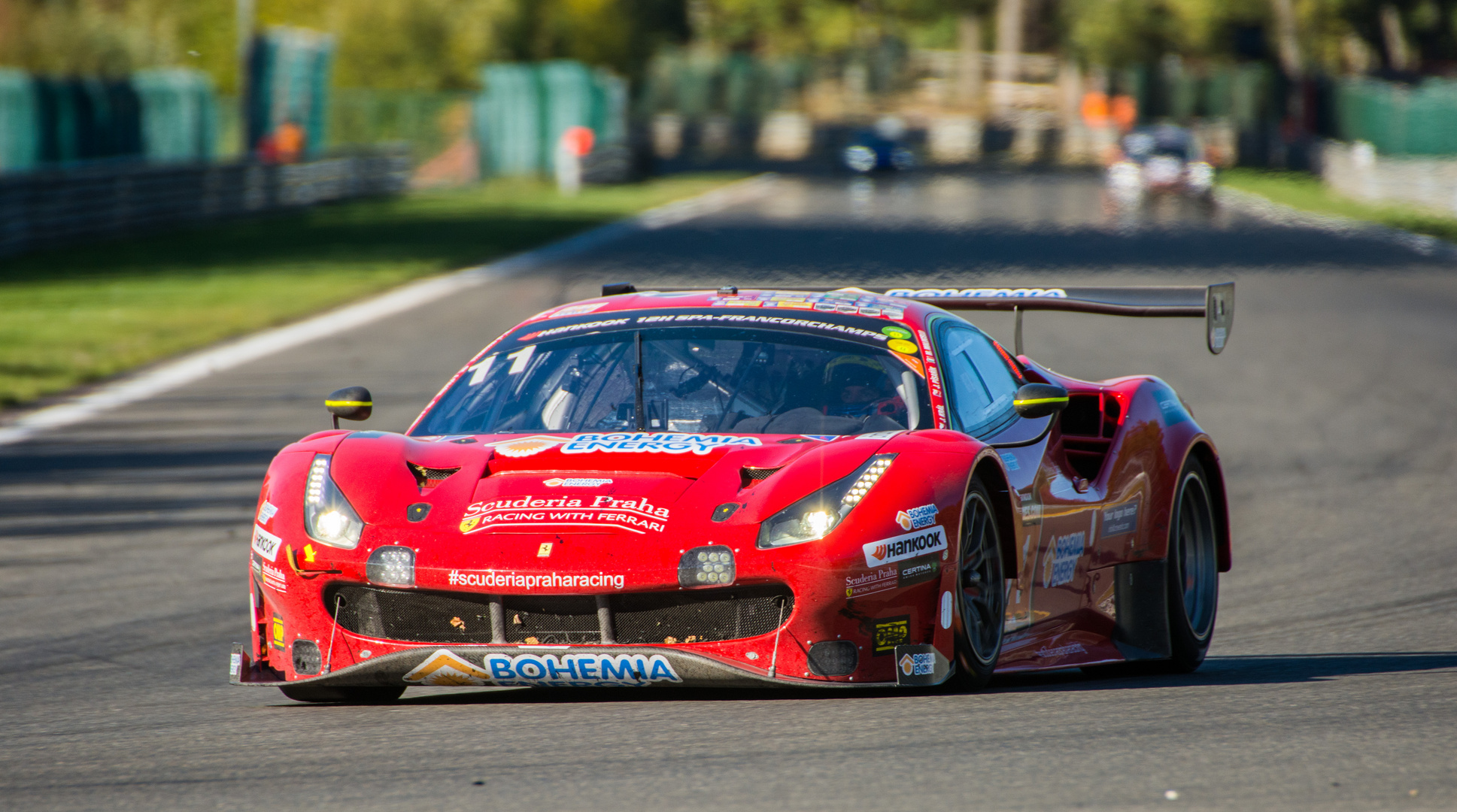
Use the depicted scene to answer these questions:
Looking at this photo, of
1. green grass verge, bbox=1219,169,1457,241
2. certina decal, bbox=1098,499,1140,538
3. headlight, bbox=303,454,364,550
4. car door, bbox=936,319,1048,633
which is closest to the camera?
headlight, bbox=303,454,364,550

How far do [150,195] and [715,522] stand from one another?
2807cm

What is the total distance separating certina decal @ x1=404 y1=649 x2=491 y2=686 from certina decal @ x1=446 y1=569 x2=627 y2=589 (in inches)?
7.8

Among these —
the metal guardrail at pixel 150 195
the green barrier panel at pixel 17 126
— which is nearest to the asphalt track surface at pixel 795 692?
the metal guardrail at pixel 150 195

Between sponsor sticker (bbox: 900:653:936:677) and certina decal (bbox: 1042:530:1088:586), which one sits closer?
sponsor sticker (bbox: 900:653:936:677)

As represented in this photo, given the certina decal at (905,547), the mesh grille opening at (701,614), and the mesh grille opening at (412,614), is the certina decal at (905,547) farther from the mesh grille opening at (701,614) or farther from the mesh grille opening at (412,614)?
the mesh grille opening at (412,614)

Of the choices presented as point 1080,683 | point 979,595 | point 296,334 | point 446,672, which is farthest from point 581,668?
point 296,334

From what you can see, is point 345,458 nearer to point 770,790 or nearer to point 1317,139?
point 770,790

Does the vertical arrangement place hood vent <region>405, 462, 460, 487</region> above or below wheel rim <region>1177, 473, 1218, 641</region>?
above

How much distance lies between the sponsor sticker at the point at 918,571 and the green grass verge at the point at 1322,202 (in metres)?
23.0

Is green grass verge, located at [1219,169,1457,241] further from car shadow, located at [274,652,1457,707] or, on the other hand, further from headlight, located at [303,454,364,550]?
headlight, located at [303,454,364,550]

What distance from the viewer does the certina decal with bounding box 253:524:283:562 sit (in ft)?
17.1

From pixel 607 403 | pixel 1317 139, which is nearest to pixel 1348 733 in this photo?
pixel 607 403

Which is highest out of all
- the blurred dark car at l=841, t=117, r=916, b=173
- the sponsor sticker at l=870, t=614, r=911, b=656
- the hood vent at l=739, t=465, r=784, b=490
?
the hood vent at l=739, t=465, r=784, b=490

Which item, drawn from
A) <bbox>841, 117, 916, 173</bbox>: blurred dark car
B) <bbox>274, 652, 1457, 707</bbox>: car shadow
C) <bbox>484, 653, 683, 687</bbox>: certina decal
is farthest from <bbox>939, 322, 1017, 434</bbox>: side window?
<bbox>841, 117, 916, 173</bbox>: blurred dark car
